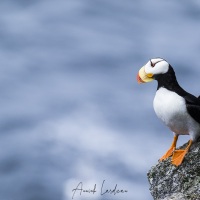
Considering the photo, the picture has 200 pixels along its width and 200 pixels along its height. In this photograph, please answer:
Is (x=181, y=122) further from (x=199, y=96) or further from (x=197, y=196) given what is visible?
(x=197, y=196)

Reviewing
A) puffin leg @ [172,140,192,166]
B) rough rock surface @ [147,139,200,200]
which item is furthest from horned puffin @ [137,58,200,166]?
rough rock surface @ [147,139,200,200]

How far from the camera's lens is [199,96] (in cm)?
623

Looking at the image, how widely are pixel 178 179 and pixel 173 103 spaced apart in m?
1.04

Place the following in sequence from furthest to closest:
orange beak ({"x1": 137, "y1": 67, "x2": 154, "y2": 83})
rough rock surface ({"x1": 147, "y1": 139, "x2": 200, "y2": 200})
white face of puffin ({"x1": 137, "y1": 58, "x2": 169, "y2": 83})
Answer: orange beak ({"x1": 137, "y1": 67, "x2": 154, "y2": 83}) → white face of puffin ({"x1": 137, "y1": 58, "x2": 169, "y2": 83}) → rough rock surface ({"x1": 147, "y1": 139, "x2": 200, "y2": 200})

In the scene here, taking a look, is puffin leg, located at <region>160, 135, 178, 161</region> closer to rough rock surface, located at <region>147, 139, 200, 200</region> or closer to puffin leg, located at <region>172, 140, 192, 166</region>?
rough rock surface, located at <region>147, 139, 200, 200</region>

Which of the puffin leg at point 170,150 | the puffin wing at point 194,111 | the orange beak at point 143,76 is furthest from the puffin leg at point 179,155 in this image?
the orange beak at point 143,76

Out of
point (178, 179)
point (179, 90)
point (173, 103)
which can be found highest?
point (179, 90)

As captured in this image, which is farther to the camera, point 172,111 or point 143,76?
point 143,76

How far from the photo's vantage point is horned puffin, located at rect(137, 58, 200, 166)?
19.0 feet

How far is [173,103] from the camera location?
5.79m

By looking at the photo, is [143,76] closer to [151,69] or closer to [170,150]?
[151,69]

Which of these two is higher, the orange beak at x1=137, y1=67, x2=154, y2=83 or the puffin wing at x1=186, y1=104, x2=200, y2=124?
the orange beak at x1=137, y1=67, x2=154, y2=83

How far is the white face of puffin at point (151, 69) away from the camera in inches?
233

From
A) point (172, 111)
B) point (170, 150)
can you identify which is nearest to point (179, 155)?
point (170, 150)
